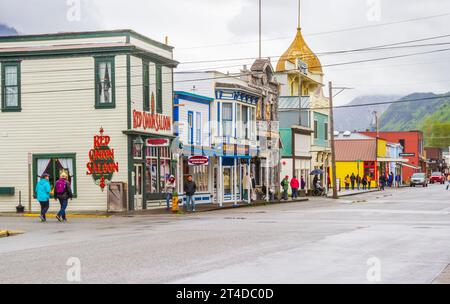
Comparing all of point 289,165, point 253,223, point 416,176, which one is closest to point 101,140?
point 253,223

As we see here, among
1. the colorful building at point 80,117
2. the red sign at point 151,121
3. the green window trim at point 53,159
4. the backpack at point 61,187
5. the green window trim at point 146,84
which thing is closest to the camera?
the backpack at point 61,187

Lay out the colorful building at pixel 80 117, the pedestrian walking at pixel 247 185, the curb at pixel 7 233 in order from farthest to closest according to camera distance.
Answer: the pedestrian walking at pixel 247 185
the colorful building at pixel 80 117
the curb at pixel 7 233

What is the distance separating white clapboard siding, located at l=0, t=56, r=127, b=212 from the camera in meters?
36.6

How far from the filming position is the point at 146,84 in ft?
127

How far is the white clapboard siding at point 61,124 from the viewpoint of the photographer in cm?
3659

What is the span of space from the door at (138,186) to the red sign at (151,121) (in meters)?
1.99

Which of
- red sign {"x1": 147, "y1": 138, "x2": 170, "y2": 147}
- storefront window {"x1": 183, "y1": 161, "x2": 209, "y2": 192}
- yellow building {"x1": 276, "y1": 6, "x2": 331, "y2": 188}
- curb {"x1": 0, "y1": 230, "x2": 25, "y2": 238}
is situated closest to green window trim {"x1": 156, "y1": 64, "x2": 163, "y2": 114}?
red sign {"x1": 147, "y1": 138, "x2": 170, "y2": 147}

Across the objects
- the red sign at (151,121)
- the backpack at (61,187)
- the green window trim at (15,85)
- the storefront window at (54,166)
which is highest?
the green window trim at (15,85)

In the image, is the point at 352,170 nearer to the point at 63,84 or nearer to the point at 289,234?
the point at 63,84

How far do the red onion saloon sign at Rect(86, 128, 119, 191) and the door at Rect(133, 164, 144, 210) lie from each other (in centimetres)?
131

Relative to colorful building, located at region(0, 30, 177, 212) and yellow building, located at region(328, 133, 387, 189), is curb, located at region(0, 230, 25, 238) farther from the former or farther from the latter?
yellow building, located at region(328, 133, 387, 189)

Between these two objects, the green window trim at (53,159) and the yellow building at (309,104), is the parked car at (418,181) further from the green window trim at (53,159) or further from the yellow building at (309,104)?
the green window trim at (53,159)

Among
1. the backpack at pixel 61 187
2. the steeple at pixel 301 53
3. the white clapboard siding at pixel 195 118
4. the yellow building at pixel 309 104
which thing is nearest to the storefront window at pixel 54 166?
the white clapboard siding at pixel 195 118
